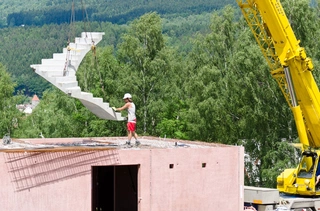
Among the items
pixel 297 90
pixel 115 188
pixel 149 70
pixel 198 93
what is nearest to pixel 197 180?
pixel 115 188

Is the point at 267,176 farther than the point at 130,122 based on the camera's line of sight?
Yes

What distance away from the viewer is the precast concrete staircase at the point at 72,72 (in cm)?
2988

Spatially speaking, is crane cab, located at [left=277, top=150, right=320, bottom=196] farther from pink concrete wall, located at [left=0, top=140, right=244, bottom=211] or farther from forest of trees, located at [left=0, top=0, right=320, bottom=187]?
forest of trees, located at [left=0, top=0, right=320, bottom=187]

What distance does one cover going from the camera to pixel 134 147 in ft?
99.3

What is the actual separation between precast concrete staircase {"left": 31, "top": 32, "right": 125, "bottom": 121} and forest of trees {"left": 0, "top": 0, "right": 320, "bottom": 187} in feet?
60.8

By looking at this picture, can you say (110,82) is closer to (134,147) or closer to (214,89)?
(214,89)

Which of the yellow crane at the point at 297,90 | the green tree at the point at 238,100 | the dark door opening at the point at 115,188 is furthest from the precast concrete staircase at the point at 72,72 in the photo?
the green tree at the point at 238,100

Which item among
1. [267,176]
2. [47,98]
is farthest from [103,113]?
[47,98]

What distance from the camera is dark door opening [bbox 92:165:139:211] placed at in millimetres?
A: 31438

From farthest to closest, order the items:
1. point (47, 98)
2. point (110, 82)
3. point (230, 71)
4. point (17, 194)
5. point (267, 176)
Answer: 1. point (47, 98)
2. point (110, 82)
3. point (230, 71)
4. point (267, 176)
5. point (17, 194)

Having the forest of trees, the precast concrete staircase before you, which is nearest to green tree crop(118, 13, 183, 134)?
the forest of trees

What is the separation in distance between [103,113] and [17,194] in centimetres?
526

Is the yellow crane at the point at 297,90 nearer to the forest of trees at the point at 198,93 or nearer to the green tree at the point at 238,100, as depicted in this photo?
the forest of trees at the point at 198,93

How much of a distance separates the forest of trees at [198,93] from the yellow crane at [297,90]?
1158cm
